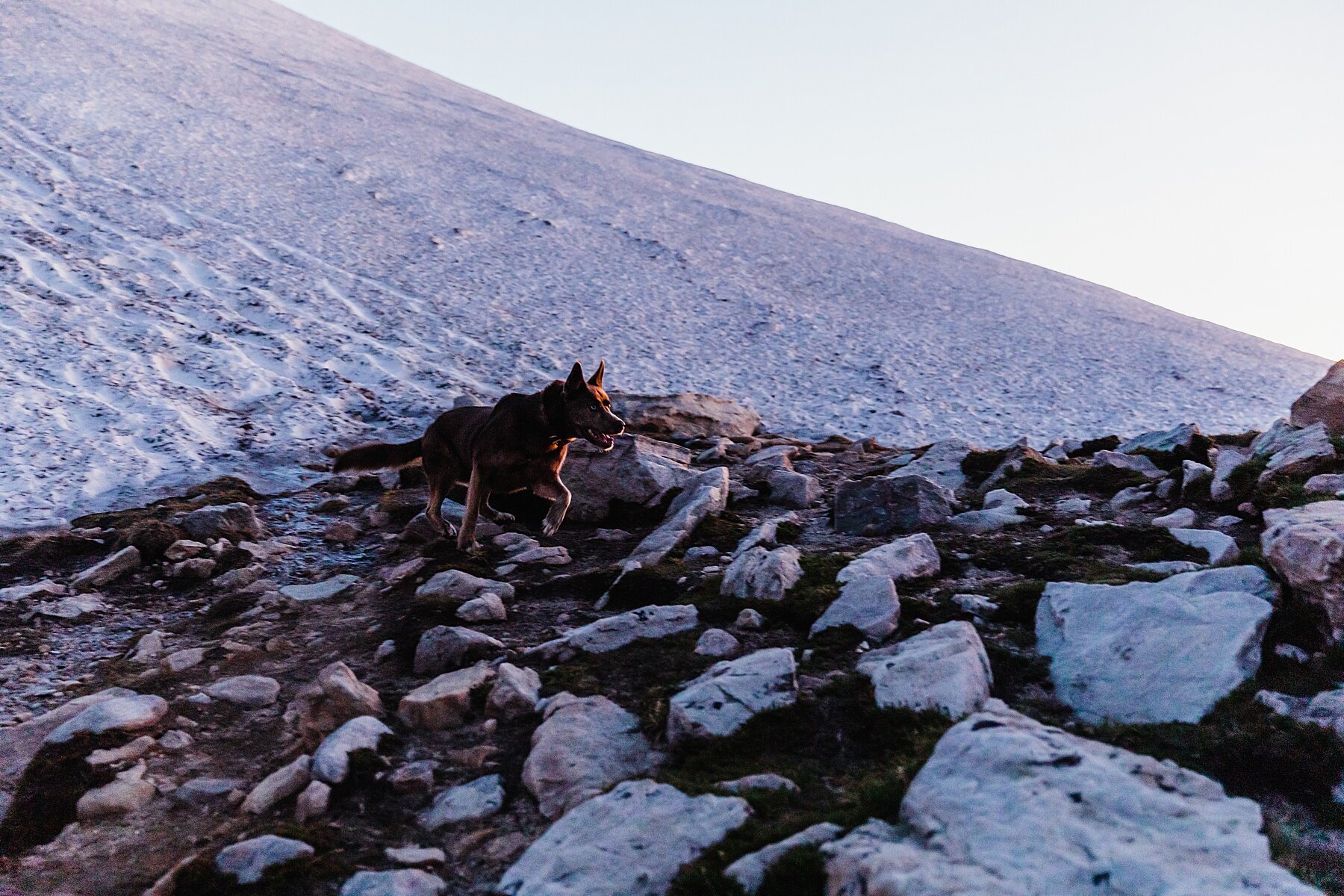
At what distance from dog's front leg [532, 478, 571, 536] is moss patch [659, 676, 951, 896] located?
15.6 feet

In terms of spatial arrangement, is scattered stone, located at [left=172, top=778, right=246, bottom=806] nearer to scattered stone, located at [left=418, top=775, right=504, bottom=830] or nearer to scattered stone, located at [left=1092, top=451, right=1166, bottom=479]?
scattered stone, located at [left=418, top=775, right=504, bottom=830]

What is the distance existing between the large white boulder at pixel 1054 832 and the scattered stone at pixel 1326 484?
4.57m

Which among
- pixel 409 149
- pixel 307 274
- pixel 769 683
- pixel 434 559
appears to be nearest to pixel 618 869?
pixel 769 683

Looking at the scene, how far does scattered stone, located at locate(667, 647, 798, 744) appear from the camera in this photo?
4926 mm

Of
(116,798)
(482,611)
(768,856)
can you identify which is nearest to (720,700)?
(768,856)

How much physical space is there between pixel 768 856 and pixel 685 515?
5.54 m

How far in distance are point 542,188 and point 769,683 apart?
28072 mm

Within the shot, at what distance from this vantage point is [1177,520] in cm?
770

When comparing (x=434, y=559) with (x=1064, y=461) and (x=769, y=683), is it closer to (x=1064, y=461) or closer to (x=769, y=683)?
(x=769, y=683)

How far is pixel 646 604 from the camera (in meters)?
7.23

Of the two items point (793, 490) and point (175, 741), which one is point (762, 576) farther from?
point (175, 741)

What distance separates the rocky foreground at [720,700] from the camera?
3.48m

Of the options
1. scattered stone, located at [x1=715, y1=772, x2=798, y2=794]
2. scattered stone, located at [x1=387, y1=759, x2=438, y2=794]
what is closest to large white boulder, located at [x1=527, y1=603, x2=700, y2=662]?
scattered stone, located at [x1=387, y1=759, x2=438, y2=794]

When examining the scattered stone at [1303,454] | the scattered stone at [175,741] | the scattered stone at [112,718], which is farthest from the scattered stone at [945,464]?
the scattered stone at [112,718]
